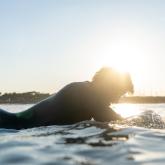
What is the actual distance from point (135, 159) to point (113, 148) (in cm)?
80

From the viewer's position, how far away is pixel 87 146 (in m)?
6.45

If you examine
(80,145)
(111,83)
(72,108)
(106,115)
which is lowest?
(80,145)

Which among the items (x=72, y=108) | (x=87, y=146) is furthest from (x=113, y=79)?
(x=87, y=146)

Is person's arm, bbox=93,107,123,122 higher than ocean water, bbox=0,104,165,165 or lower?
higher

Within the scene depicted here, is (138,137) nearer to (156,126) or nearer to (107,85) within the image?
(156,126)

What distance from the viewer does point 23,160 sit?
5516 mm

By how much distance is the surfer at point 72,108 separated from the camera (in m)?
10.3

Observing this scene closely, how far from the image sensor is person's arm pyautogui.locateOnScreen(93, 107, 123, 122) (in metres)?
10.6

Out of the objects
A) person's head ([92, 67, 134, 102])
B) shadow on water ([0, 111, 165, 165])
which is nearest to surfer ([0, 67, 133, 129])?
person's head ([92, 67, 134, 102])

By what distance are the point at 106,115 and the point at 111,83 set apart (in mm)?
804

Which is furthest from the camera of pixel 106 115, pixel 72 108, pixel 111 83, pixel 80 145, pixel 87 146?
pixel 111 83

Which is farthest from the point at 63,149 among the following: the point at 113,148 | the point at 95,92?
the point at 95,92

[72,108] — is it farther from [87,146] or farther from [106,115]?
[87,146]

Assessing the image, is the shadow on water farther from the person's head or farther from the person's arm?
the person's head
